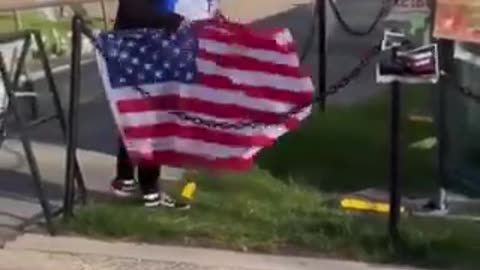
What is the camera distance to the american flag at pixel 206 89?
7297mm

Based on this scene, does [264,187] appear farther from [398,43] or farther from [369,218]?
[398,43]

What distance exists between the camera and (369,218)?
741 centimetres

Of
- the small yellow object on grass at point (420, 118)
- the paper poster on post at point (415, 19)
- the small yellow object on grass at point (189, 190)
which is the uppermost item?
the paper poster on post at point (415, 19)

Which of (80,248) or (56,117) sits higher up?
(56,117)

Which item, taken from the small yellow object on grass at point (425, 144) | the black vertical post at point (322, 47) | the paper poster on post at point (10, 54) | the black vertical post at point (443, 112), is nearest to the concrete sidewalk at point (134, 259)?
the paper poster on post at point (10, 54)

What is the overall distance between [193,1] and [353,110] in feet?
8.65

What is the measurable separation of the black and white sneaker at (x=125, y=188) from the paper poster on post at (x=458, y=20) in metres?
2.00

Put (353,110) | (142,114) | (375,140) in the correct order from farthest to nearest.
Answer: (353,110)
(375,140)
(142,114)

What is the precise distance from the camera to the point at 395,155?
6.88 metres

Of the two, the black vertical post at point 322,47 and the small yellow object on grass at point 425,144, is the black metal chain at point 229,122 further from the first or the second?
the black vertical post at point 322,47

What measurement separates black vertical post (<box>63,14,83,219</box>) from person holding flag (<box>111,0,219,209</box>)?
36cm

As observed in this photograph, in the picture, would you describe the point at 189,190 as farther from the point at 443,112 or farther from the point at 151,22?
the point at 443,112

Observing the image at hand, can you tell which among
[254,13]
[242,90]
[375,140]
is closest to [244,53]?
[242,90]

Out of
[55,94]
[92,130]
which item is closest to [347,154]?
[92,130]
